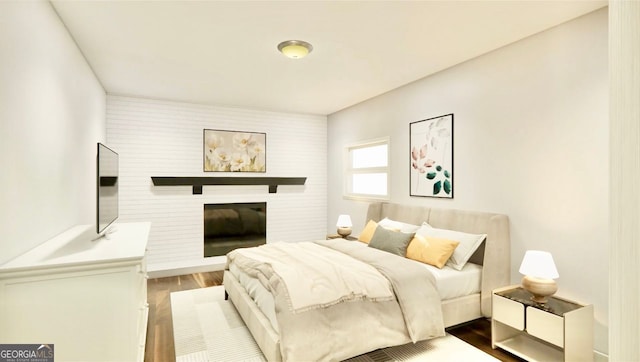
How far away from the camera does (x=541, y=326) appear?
247 centimetres

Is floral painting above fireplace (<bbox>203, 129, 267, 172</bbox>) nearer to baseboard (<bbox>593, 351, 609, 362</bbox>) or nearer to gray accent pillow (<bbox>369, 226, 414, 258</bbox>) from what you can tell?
gray accent pillow (<bbox>369, 226, 414, 258</bbox>)

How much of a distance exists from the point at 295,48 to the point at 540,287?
9.57 ft

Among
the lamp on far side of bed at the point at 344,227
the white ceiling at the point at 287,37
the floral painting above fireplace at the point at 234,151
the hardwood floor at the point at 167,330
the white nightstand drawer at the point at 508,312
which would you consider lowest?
the hardwood floor at the point at 167,330

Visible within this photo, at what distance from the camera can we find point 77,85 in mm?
3162

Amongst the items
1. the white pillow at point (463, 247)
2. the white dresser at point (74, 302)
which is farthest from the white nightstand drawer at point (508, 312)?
the white dresser at point (74, 302)

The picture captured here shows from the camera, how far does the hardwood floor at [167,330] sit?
2736mm

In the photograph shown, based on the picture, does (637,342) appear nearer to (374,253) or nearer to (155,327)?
(374,253)

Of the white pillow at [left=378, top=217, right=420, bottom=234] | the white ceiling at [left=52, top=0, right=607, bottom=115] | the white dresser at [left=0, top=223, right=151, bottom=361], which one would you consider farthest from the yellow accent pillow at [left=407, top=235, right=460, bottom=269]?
the white dresser at [left=0, top=223, right=151, bottom=361]

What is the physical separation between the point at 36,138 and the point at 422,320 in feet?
10.1

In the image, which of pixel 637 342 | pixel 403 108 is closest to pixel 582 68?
pixel 403 108

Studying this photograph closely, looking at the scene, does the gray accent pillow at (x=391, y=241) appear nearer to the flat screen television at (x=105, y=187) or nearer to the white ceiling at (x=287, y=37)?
the white ceiling at (x=287, y=37)

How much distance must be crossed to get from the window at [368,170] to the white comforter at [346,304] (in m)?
2.17

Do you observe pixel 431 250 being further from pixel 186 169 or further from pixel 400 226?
pixel 186 169

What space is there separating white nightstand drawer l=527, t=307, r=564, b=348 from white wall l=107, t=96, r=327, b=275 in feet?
14.0
